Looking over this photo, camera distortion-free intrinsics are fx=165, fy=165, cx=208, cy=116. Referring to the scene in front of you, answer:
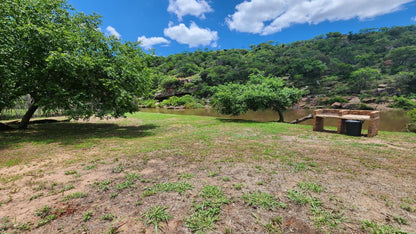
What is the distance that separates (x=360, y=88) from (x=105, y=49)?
5539cm

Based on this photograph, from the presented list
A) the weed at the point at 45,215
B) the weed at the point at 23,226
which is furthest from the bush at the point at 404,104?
the weed at the point at 23,226

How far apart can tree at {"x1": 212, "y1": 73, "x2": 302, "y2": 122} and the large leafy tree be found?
7.40m

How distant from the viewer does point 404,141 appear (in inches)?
278

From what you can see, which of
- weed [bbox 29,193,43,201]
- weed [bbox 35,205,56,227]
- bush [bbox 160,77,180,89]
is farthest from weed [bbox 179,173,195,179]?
bush [bbox 160,77,180,89]

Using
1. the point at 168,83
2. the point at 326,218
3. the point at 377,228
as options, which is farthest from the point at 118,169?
the point at 168,83

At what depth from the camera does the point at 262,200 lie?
2771 mm

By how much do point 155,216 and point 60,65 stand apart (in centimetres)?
785

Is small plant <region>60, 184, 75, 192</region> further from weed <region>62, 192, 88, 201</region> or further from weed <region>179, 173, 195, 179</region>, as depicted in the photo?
weed <region>179, 173, 195, 179</region>

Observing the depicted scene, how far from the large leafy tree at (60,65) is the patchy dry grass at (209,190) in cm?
321

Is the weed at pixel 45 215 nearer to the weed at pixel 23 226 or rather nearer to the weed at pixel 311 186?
the weed at pixel 23 226

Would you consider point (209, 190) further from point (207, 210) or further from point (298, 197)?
point (298, 197)

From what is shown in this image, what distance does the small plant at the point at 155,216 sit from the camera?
2.30 metres

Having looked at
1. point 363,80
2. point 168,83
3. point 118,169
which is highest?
point 168,83

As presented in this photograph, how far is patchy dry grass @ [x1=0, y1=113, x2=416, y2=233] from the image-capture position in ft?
7.51
